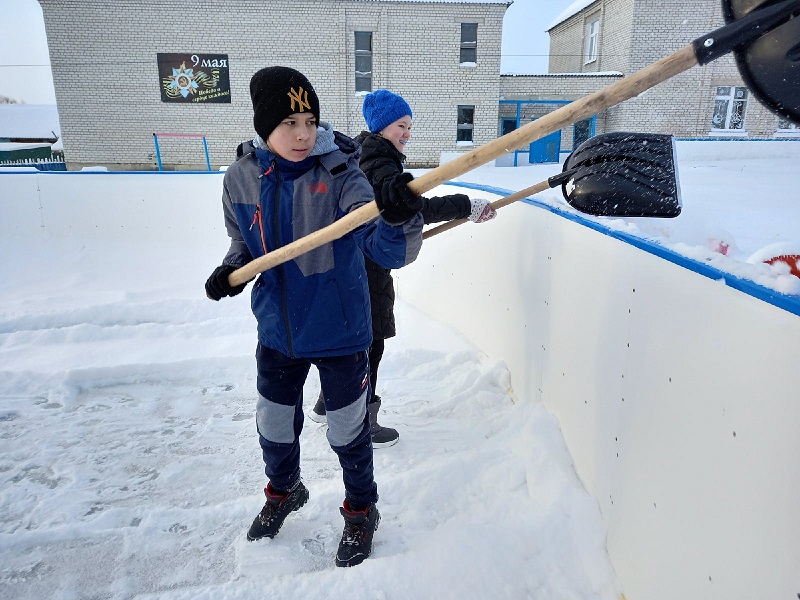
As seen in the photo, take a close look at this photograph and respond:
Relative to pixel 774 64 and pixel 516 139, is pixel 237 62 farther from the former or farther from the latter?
pixel 774 64

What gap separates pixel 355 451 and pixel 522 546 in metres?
0.60

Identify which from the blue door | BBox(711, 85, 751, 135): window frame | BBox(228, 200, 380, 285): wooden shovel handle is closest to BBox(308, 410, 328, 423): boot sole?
BBox(228, 200, 380, 285): wooden shovel handle

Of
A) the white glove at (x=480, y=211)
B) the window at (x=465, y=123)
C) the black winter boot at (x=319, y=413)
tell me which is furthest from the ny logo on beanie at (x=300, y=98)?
the window at (x=465, y=123)

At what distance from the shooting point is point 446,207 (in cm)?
209

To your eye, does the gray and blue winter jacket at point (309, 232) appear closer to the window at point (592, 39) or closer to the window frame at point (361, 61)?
the window frame at point (361, 61)

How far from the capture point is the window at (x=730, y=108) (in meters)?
16.0

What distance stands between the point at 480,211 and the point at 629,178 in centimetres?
80

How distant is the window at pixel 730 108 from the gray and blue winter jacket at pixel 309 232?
18.0m

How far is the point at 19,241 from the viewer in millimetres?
6617

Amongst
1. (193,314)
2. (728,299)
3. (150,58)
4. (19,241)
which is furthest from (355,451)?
(150,58)

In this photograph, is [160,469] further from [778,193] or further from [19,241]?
[778,193]

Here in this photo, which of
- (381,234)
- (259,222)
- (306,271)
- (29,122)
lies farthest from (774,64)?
(29,122)

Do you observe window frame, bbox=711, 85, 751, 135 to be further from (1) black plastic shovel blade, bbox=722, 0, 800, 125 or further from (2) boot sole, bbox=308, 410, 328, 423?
(1) black plastic shovel blade, bbox=722, 0, 800, 125

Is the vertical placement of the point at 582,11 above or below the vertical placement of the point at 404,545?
above
